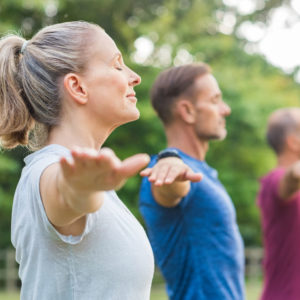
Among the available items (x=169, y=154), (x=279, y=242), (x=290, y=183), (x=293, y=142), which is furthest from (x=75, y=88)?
(x=293, y=142)

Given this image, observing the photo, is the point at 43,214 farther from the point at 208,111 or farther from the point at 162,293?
the point at 162,293

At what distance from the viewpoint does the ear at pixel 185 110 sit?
3.68 metres

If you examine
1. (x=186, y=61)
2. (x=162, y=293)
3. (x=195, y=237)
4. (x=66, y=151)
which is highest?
(x=66, y=151)

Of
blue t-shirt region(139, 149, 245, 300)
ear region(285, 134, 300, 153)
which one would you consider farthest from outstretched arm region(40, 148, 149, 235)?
ear region(285, 134, 300, 153)

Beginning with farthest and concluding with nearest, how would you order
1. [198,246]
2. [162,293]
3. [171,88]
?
[162,293], [171,88], [198,246]

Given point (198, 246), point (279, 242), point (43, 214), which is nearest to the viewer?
point (43, 214)

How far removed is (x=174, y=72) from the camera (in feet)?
12.4

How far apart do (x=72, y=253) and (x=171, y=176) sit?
70 cm

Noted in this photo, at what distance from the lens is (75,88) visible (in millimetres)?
1979

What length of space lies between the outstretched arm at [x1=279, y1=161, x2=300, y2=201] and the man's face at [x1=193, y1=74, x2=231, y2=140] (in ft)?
2.39

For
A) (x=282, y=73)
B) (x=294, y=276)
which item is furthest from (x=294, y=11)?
(x=294, y=276)

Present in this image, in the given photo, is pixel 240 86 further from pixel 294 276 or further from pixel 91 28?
pixel 91 28

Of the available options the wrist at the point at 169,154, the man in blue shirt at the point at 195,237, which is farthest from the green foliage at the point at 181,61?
the wrist at the point at 169,154

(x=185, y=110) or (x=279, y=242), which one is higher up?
(x=185, y=110)
